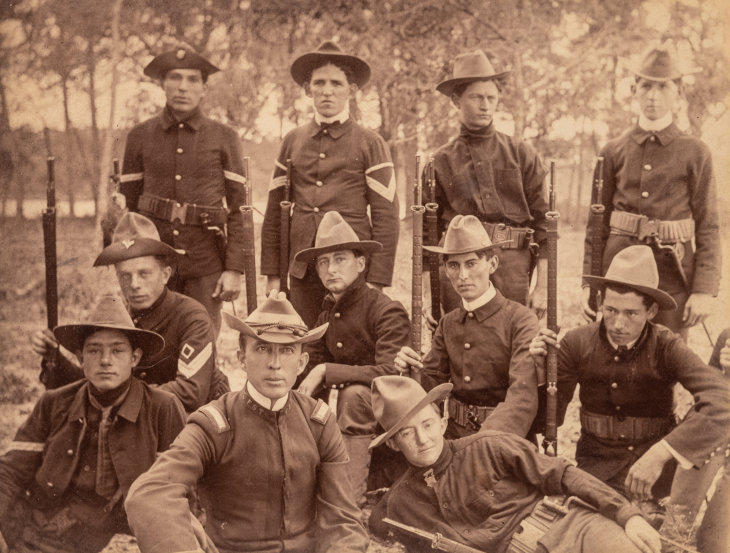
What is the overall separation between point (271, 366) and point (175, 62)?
1908 millimetres

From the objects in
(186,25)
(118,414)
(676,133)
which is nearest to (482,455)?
(118,414)

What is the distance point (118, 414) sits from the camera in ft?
11.9

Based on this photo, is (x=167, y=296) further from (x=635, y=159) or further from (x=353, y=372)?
(x=635, y=159)

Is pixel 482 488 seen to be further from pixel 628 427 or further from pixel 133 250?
pixel 133 250

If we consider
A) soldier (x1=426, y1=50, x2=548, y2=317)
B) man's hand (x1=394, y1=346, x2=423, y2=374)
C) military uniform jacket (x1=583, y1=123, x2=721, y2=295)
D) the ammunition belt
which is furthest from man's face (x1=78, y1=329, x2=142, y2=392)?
the ammunition belt

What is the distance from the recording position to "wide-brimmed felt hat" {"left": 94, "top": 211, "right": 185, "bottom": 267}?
4.14 m

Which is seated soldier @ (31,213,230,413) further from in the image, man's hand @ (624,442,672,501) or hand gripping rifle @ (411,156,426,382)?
man's hand @ (624,442,672,501)

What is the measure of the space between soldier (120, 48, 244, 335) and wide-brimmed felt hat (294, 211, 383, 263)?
20.7 inches

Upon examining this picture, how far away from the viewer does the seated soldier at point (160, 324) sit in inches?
157

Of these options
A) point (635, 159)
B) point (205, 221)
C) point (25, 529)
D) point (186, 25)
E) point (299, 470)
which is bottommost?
point (25, 529)

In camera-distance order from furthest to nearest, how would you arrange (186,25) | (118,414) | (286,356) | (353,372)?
(186,25), (353,372), (118,414), (286,356)

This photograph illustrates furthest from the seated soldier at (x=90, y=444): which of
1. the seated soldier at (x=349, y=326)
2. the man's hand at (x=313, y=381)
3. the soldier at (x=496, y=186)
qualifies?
the soldier at (x=496, y=186)

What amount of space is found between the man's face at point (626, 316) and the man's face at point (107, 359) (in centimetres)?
201

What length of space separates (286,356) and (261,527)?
0.64m
